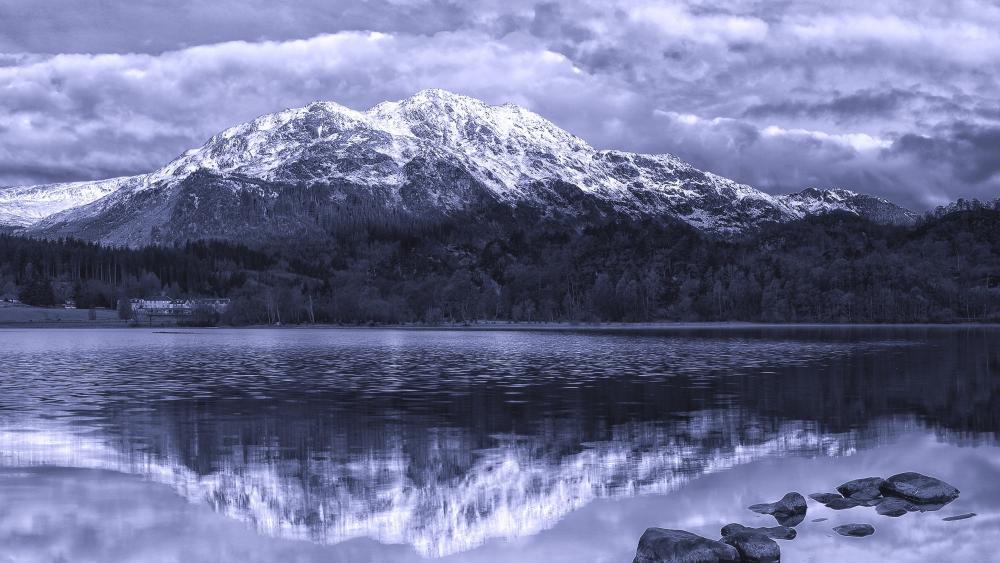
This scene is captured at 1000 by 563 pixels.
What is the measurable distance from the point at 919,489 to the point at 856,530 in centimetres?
492

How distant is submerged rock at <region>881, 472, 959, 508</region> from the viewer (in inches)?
1011

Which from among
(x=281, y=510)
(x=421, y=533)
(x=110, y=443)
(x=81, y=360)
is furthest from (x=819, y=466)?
(x=81, y=360)

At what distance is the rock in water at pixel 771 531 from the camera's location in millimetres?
21125

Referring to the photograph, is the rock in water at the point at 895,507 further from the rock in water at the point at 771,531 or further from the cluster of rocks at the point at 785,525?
the rock in water at the point at 771,531

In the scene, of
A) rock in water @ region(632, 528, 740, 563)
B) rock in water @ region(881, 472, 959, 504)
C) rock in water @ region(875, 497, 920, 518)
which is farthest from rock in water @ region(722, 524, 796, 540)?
rock in water @ region(881, 472, 959, 504)

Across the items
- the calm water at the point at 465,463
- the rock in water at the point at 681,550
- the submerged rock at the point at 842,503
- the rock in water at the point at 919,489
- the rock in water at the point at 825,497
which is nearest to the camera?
the rock in water at the point at 681,550

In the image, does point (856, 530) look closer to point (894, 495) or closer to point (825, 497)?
point (825, 497)

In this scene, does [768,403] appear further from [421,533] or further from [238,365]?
[238,365]

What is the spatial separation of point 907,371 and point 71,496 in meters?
64.3

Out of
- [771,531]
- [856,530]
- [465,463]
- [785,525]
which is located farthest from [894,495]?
[465,463]

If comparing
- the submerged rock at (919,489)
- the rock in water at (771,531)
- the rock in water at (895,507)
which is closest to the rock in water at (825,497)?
the rock in water at (895,507)

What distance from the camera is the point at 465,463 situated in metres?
30.9

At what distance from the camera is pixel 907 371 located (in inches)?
2800

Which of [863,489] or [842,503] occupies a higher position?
[863,489]
